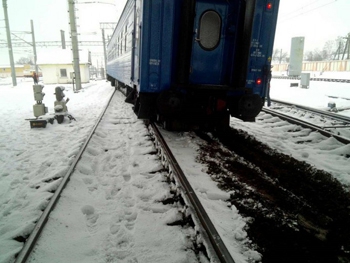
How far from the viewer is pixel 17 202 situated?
3.21 meters

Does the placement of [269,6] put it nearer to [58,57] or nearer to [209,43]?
[209,43]

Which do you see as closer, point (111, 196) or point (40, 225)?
point (40, 225)

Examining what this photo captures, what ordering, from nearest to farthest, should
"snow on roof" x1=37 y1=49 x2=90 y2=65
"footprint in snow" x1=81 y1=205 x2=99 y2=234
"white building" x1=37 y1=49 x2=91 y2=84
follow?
"footprint in snow" x1=81 y1=205 x2=99 y2=234 < "white building" x1=37 y1=49 x2=91 y2=84 < "snow on roof" x1=37 y1=49 x2=90 y2=65

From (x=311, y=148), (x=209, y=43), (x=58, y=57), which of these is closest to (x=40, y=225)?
(x=209, y=43)

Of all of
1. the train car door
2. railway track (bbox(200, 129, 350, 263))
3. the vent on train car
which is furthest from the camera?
the vent on train car

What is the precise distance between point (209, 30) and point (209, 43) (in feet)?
0.88

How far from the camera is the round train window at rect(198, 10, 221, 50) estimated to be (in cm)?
532

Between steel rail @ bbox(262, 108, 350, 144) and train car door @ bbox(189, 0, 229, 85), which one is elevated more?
train car door @ bbox(189, 0, 229, 85)

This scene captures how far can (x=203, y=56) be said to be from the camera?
18.2ft

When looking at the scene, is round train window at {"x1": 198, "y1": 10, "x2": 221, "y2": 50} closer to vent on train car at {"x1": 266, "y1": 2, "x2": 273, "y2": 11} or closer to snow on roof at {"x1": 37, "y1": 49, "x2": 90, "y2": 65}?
vent on train car at {"x1": 266, "y1": 2, "x2": 273, "y2": 11}

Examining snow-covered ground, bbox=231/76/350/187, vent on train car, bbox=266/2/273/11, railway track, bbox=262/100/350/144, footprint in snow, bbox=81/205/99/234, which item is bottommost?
footprint in snow, bbox=81/205/99/234

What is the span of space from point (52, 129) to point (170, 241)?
19.5ft

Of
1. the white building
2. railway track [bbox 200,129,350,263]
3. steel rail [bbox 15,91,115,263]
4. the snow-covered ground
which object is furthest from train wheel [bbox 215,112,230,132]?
the white building

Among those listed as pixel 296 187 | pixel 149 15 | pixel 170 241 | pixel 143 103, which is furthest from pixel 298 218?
pixel 149 15
